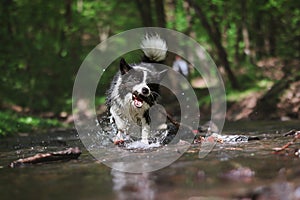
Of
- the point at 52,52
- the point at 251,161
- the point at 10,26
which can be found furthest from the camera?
the point at 52,52

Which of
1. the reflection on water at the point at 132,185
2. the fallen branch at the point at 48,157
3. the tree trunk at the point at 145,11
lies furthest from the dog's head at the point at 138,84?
the tree trunk at the point at 145,11

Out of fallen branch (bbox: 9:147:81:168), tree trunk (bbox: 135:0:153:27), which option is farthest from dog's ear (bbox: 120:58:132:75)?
tree trunk (bbox: 135:0:153:27)

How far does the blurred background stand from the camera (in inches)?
635

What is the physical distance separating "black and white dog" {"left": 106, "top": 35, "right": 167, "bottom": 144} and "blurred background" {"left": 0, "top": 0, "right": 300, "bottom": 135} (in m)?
6.88

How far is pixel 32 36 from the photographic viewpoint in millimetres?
20047

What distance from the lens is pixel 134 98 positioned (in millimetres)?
6973

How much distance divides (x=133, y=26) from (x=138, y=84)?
16.5m

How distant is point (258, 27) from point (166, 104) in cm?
641

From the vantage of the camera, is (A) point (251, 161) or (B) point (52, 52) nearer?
(A) point (251, 161)

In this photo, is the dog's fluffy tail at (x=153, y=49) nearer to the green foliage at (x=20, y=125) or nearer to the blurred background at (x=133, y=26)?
the green foliage at (x=20, y=125)

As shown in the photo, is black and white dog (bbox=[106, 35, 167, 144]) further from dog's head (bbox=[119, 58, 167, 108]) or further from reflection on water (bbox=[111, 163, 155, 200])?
reflection on water (bbox=[111, 163, 155, 200])

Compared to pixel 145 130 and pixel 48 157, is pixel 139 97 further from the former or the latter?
pixel 48 157

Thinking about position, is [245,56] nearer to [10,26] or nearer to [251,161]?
[10,26]

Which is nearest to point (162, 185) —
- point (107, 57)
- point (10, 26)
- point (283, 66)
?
point (283, 66)
